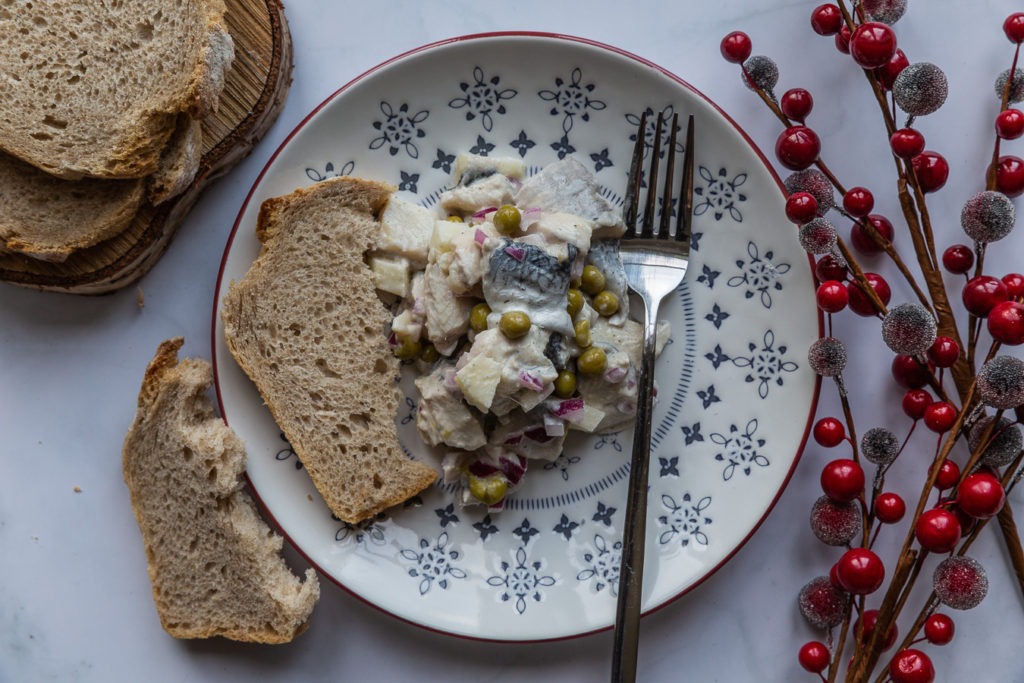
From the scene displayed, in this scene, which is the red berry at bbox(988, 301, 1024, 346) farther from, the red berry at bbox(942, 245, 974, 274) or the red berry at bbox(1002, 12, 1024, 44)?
the red berry at bbox(1002, 12, 1024, 44)

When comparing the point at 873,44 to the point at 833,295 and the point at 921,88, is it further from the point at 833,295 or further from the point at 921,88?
the point at 833,295

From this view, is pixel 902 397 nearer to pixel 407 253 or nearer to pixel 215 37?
pixel 407 253

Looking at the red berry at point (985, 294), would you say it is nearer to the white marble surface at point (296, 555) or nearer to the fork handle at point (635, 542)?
the white marble surface at point (296, 555)

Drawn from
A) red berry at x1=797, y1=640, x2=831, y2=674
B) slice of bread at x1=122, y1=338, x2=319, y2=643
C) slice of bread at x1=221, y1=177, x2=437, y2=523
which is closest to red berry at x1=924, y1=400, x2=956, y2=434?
red berry at x1=797, y1=640, x2=831, y2=674

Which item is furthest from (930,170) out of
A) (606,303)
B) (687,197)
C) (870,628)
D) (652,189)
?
(870,628)

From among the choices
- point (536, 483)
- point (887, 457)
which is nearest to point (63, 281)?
point (536, 483)
